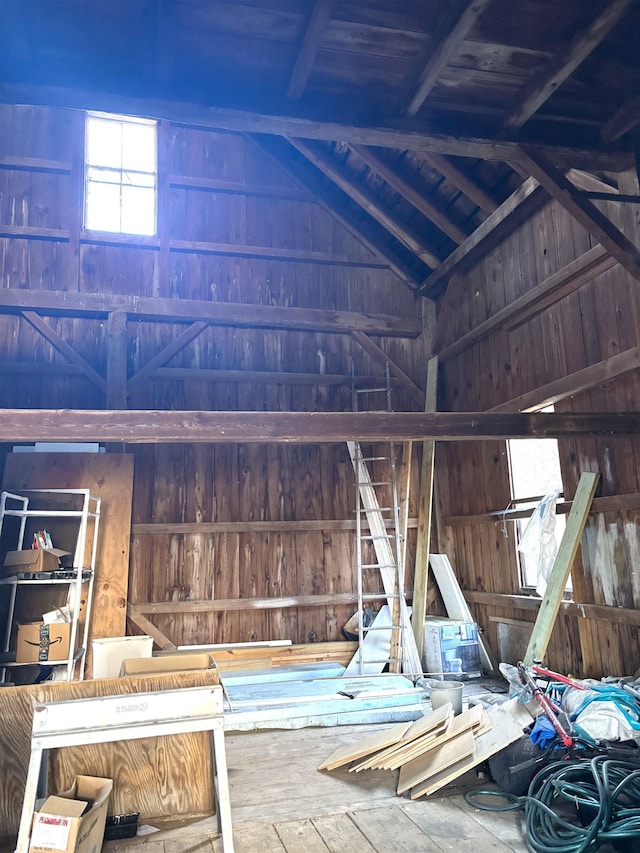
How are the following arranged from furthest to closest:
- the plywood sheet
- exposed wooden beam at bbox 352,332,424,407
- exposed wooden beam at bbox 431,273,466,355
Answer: exposed wooden beam at bbox 352,332,424,407 < exposed wooden beam at bbox 431,273,466,355 < the plywood sheet

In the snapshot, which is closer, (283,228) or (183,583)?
(183,583)

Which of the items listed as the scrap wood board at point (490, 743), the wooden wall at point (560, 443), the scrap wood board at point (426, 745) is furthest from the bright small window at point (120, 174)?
the scrap wood board at point (490, 743)

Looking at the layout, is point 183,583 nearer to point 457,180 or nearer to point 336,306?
point 336,306

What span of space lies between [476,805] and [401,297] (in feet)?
A: 18.5

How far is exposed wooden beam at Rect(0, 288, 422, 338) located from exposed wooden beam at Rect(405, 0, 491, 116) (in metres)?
3.77

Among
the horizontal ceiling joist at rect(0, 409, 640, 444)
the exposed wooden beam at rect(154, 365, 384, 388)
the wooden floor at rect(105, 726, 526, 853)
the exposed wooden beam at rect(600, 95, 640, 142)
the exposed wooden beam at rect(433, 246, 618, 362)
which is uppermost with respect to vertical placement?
the exposed wooden beam at rect(600, 95, 640, 142)

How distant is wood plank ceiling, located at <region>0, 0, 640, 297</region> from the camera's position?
2.65 m

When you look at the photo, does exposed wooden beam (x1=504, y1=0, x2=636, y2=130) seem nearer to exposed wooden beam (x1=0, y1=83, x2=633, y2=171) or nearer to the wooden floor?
exposed wooden beam (x1=0, y1=83, x2=633, y2=171)

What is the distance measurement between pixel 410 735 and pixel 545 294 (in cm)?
376

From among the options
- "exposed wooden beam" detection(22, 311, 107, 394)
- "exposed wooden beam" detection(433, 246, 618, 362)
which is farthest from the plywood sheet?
"exposed wooden beam" detection(433, 246, 618, 362)

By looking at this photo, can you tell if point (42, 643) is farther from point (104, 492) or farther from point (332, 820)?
point (332, 820)

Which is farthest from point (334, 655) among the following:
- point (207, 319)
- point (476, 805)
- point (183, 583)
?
point (207, 319)

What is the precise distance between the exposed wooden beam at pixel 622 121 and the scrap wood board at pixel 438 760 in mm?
3562

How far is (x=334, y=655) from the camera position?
646 cm
